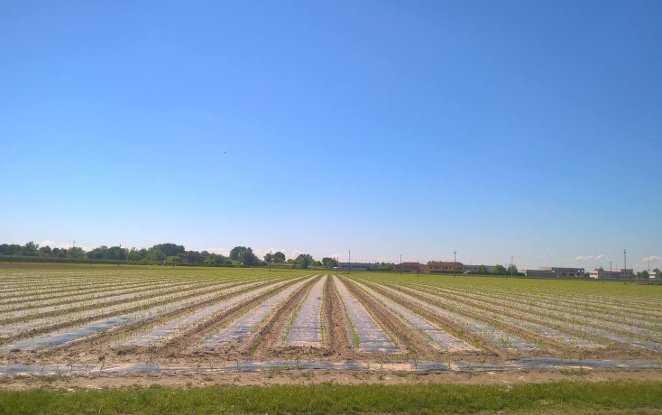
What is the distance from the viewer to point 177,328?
20297 mm

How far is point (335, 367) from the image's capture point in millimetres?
13609

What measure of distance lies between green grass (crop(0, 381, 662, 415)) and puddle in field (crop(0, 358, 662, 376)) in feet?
7.50

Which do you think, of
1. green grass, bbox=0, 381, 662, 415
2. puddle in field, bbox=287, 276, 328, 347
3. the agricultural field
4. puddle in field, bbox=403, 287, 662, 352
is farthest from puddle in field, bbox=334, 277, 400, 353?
puddle in field, bbox=403, 287, 662, 352

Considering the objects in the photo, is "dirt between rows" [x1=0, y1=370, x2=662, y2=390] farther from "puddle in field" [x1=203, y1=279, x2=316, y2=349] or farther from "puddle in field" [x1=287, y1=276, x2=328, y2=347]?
"puddle in field" [x1=287, y1=276, x2=328, y2=347]

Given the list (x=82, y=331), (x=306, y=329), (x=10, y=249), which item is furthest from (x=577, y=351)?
(x=10, y=249)

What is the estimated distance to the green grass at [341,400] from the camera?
9164 mm

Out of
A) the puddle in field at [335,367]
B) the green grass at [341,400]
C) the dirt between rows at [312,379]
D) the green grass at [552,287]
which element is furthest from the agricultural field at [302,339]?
the green grass at [552,287]

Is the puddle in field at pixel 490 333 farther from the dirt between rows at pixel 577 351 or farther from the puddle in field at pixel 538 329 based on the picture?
the puddle in field at pixel 538 329

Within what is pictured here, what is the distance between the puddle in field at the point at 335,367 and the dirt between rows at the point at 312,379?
1.52ft

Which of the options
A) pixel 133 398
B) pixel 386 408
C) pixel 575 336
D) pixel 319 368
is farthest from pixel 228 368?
pixel 575 336

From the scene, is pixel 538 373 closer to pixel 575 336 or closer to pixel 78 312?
pixel 575 336

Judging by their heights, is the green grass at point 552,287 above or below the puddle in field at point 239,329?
below

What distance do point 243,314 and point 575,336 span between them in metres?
16.2

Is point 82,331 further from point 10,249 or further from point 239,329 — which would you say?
point 10,249
